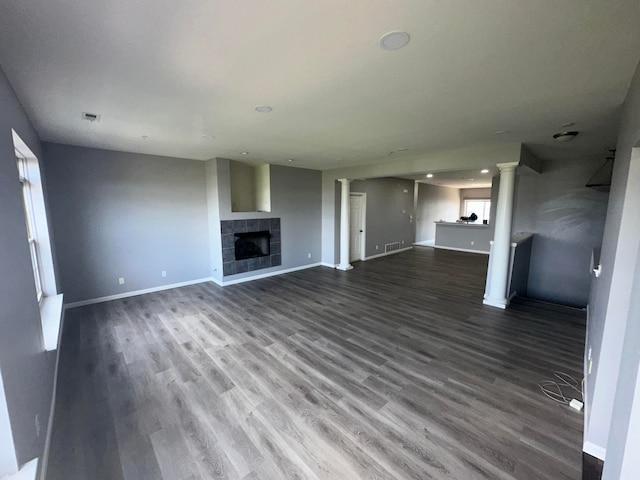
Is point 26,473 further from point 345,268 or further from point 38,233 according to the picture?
point 345,268

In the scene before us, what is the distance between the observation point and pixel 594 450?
1727 millimetres

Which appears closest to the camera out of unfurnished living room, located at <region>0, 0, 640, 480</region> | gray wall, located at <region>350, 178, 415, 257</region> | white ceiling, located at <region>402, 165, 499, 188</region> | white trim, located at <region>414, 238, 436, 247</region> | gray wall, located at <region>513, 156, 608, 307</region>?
unfurnished living room, located at <region>0, 0, 640, 480</region>

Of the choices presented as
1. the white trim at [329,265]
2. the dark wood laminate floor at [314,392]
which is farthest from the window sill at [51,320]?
the white trim at [329,265]

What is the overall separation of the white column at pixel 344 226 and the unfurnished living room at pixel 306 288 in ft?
4.86

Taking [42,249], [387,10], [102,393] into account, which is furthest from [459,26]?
[42,249]

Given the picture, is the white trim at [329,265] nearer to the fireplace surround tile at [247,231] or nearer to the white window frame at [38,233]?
the fireplace surround tile at [247,231]

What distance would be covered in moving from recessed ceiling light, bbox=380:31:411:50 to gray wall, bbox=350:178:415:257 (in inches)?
225

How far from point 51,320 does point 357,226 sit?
6.37m

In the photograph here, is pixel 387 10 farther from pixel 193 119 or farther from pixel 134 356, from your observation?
pixel 134 356

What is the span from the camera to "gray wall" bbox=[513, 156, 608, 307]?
470 cm

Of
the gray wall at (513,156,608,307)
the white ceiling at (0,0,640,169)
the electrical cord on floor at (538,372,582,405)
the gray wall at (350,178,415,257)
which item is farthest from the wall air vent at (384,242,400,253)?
the electrical cord on floor at (538,372,582,405)

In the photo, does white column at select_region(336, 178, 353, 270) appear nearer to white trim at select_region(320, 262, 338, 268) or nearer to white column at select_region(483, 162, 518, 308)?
white trim at select_region(320, 262, 338, 268)

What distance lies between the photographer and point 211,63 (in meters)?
1.66

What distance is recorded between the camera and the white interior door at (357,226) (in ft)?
24.3
